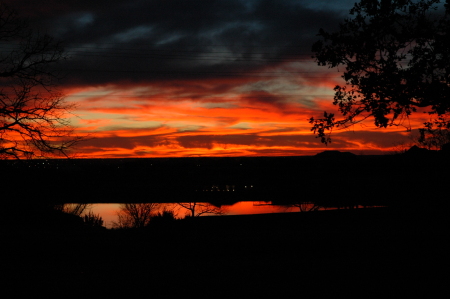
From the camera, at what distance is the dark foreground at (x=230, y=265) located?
980 cm

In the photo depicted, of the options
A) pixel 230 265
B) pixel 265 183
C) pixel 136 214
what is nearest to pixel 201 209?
pixel 136 214

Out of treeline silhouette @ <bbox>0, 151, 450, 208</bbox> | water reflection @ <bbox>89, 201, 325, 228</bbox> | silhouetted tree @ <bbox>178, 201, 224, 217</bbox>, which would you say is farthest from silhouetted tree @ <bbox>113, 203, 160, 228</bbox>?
silhouetted tree @ <bbox>178, 201, 224, 217</bbox>

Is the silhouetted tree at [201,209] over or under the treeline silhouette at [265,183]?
under

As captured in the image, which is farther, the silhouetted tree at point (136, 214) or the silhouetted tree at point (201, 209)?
the silhouetted tree at point (136, 214)

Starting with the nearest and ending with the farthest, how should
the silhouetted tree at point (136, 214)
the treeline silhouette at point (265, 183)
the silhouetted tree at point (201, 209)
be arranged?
the treeline silhouette at point (265, 183)
the silhouetted tree at point (201, 209)
the silhouetted tree at point (136, 214)

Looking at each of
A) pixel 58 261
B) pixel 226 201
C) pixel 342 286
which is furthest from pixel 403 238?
pixel 226 201

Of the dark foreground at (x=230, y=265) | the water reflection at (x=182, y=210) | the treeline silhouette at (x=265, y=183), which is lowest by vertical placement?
the water reflection at (x=182, y=210)

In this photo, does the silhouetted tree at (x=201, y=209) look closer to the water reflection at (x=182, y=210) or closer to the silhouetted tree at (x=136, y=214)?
the water reflection at (x=182, y=210)

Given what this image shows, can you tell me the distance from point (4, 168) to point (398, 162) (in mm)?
Result: 50061

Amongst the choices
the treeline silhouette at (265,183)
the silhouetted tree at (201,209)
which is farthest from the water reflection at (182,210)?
the treeline silhouette at (265,183)

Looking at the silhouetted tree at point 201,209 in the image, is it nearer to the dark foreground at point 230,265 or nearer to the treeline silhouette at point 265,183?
the treeline silhouette at point 265,183

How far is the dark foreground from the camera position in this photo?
32.1 ft

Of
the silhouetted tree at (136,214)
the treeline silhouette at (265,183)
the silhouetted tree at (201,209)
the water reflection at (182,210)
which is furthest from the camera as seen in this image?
the silhouetted tree at (136,214)

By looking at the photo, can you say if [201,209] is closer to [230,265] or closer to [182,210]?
[182,210]
